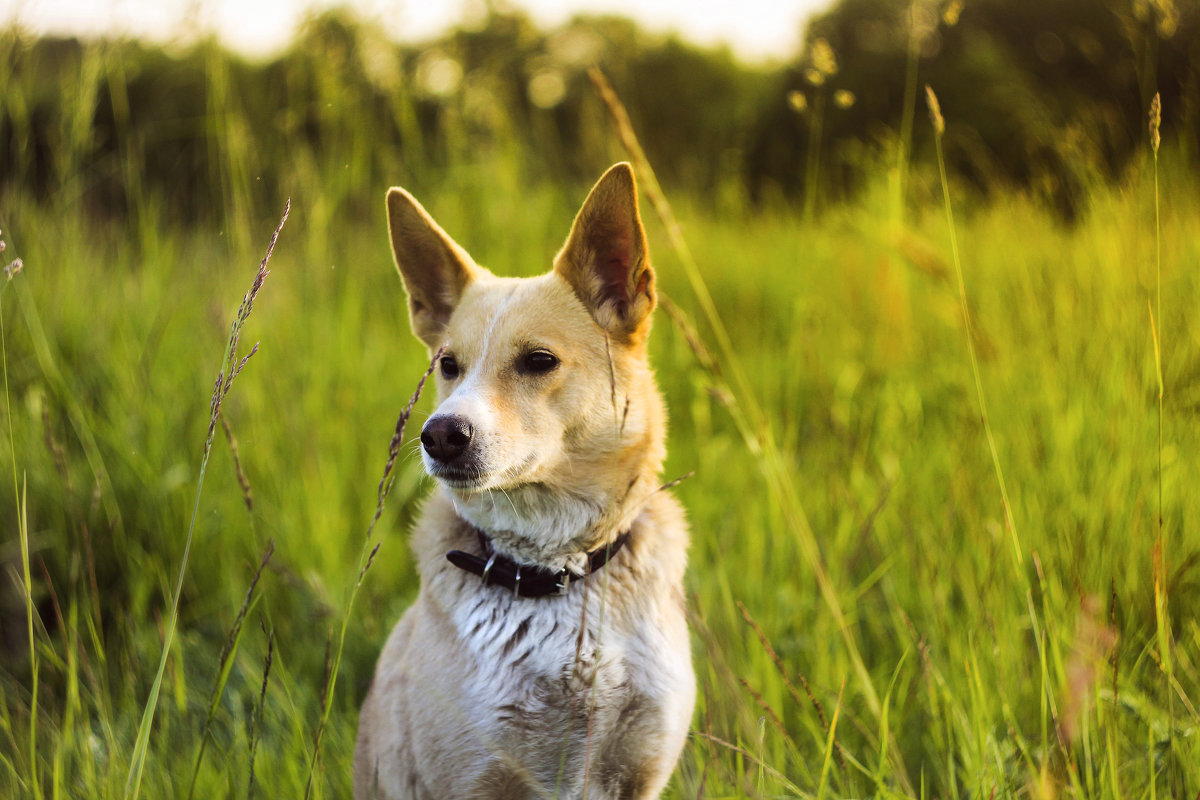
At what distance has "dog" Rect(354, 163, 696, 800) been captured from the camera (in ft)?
6.07

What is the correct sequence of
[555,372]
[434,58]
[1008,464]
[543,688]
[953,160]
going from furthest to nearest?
[953,160] → [434,58] → [1008,464] → [555,372] → [543,688]

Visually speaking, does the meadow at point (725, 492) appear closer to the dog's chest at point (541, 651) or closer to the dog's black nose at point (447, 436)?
the dog's chest at point (541, 651)

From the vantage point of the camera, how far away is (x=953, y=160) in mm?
7723

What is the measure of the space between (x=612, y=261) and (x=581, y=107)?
4.60 metres

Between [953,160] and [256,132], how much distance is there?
6.09m

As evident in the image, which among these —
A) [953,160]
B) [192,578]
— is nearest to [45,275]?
[192,578]

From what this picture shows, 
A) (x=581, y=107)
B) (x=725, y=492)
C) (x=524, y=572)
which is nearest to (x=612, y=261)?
(x=524, y=572)

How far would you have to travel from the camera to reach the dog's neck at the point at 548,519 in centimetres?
207

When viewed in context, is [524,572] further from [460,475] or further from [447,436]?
[447,436]

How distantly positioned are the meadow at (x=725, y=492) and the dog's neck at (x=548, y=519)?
37cm

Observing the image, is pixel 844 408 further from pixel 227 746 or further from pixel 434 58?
pixel 434 58

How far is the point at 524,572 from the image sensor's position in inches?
79.9

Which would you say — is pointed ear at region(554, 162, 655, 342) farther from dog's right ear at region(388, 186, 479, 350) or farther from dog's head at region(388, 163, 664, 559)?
dog's right ear at region(388, 186, 479, 350)

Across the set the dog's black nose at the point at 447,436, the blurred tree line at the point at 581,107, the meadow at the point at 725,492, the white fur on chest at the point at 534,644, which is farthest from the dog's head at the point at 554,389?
the blurred tree line at the point at 581,107
